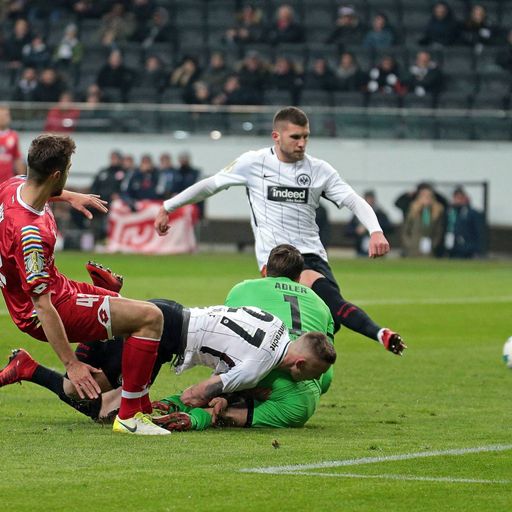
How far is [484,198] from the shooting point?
29.8m

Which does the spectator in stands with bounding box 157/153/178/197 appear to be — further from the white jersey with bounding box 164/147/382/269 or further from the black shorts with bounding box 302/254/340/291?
the black shorts with bounding box 302/254/340/291

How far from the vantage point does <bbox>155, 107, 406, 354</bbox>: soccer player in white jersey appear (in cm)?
1049

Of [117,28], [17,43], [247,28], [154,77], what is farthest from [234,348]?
[17,43]

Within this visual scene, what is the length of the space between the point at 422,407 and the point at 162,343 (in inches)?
89.0

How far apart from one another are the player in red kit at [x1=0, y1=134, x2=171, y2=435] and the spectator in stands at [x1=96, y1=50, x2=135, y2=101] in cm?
2354

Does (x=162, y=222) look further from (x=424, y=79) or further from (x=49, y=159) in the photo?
(x=424, y=79)

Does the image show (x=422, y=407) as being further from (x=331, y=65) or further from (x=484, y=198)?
(x=331, y=65)

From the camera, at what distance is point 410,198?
2962 cm

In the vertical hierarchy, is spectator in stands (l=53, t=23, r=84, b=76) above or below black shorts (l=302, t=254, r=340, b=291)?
above

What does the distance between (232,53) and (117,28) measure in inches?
117

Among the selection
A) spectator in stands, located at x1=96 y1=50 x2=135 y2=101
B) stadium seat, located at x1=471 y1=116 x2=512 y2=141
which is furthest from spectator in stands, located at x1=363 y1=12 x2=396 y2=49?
spectator in stands, located at x1=96 y1=50 x2=135 y2=101

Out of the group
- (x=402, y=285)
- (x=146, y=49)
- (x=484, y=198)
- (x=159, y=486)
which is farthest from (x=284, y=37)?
(x=159, y=486)

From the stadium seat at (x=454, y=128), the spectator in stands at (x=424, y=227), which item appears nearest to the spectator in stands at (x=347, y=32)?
the stadium seat at (x=454, y=128)

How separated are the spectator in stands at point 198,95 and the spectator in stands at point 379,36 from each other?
155 inches
